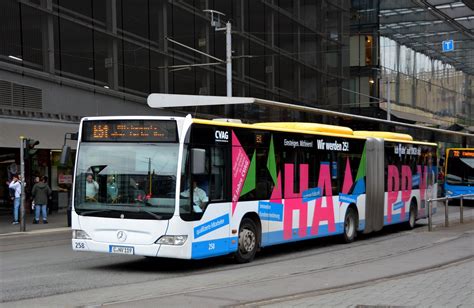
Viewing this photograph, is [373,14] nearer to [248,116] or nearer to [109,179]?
[248,116]

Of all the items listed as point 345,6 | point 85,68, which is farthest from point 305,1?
point 85,68

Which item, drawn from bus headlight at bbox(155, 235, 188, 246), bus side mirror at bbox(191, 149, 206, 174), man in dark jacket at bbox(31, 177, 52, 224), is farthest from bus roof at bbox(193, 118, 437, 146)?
man in dark jacket at bbox(31, 177, 52, 224)

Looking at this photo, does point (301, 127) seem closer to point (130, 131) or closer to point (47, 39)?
point (130, 131)

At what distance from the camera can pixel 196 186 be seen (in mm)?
10875

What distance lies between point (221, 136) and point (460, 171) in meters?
23.9

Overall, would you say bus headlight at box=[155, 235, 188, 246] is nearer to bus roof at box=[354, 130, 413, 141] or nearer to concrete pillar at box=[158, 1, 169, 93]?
bus roof at box=[354, 130, 413, 141]

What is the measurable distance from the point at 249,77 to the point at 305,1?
9693mm

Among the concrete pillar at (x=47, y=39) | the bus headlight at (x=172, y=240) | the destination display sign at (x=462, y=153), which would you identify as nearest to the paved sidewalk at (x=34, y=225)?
the concrete pillar at (x=47, y=39)

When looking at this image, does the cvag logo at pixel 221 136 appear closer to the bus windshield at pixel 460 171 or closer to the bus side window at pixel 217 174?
the bus side window at pixel 217 174

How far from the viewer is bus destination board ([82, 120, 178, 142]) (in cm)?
1088

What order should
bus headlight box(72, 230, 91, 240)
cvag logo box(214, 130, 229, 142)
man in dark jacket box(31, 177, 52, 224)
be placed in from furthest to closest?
1. man in dark jacket box(31, 177, 52, 224)
2. cvag logo box(214, 130, 229, 142)
3. bus headlight box(72, 230, 91, 240)

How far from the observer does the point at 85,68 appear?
2939cm

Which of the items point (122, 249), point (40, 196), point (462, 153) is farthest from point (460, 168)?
point (122, 249)

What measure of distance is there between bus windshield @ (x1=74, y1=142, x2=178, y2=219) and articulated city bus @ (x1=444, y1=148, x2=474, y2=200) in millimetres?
24747
